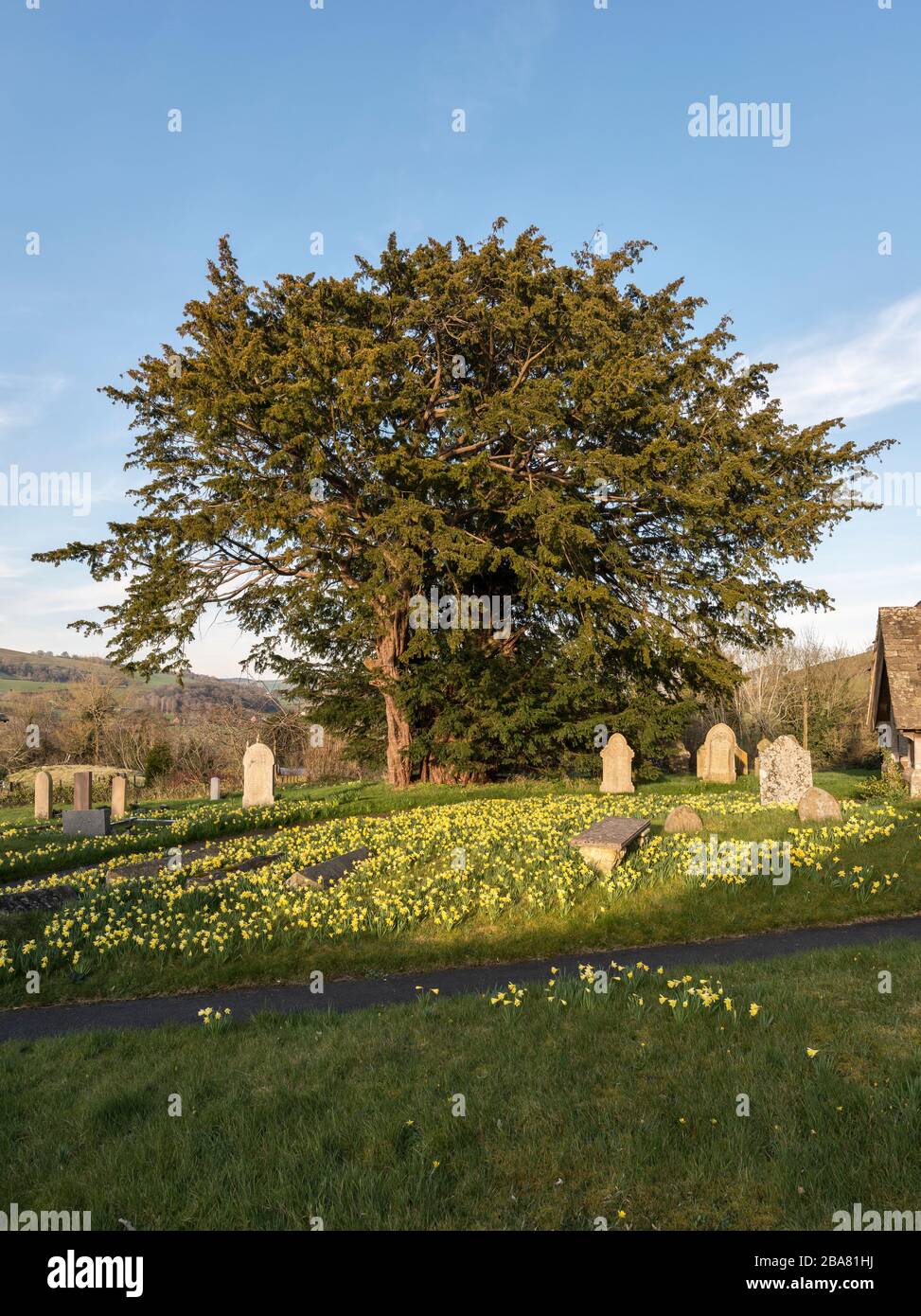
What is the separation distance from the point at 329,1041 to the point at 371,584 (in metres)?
17.4

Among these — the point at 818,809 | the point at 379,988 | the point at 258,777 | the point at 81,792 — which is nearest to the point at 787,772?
the point at 818,809

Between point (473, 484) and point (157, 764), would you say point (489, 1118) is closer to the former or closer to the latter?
point (473, 484)

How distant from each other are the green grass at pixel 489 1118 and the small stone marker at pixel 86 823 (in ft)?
41.6

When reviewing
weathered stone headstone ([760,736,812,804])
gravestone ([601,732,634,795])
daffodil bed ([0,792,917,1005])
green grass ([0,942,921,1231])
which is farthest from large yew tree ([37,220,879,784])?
green grass ([0,942,921,1231])

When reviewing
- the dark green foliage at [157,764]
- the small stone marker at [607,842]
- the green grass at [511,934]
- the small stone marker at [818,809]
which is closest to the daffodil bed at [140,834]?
the green grass at [511,934]

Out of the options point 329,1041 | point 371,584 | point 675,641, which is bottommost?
point 329,1041

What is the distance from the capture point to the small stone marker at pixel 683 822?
1407 centimetres

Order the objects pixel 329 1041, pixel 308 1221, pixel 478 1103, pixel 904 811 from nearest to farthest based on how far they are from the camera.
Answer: pixel 308 1221
pixel 478 1103
pixel 329 1041
pixel 904 811

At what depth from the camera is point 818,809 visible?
553 inches

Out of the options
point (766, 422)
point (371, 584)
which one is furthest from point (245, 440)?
point (766, 422)

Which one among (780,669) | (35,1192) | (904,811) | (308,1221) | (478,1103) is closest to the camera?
(308,1221)

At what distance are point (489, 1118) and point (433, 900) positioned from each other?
5.68 meters
